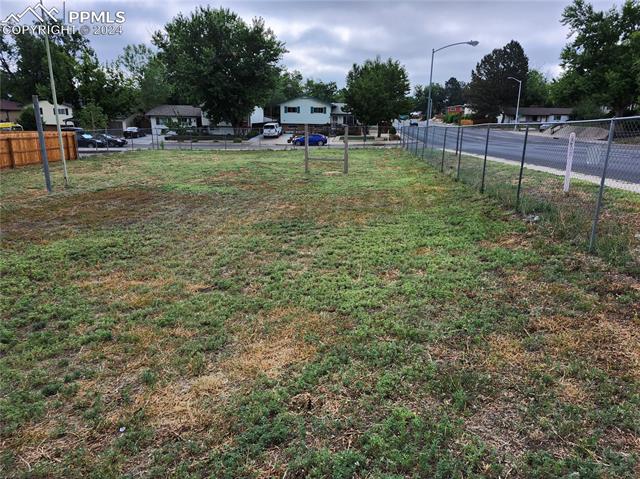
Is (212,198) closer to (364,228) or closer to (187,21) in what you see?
(364,228)

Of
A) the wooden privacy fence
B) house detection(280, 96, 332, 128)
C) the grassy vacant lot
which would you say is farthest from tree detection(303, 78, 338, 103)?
the grassy vacant lot

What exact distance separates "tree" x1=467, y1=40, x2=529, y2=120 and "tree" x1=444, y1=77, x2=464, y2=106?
62.0m

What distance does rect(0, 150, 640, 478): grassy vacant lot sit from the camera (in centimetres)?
226


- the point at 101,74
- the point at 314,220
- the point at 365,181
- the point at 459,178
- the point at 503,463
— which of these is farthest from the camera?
the point at 101,74

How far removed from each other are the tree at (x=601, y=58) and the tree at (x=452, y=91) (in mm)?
97608

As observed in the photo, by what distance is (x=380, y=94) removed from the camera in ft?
145

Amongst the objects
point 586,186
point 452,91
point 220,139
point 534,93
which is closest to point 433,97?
point 452,91

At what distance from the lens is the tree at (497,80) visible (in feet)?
241

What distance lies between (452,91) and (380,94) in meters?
117

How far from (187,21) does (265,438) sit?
4763 cm

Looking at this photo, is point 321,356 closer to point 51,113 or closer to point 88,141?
point 88,141

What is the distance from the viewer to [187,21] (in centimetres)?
4147

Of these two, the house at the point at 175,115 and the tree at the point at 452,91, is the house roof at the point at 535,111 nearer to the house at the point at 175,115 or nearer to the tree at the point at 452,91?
Result: the house at the point at 175,115

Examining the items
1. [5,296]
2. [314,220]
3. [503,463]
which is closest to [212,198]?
[314,220]
